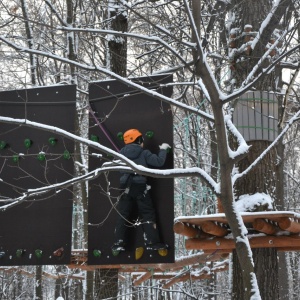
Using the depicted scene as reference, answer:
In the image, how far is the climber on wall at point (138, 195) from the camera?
28.5ft

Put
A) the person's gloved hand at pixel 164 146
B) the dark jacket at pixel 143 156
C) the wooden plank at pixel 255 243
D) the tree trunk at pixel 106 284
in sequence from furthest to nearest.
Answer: the tree trunk at pixel 106 284, the person's gloved hand at pixel 164 146, the dark jacket at pixel 143 156, the wooden plank at pixel 255 243

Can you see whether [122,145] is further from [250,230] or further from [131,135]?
[250,230]

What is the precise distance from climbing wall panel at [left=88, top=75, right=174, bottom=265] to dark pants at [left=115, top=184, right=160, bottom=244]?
98mm

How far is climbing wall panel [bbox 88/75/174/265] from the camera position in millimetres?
8875

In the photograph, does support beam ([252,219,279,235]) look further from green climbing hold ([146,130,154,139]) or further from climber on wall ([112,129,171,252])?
green climbing hold ([146,130,154,139])

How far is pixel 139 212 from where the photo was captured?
9.01m

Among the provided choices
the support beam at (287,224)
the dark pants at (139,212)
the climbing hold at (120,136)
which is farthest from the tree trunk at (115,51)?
the support beam at (287,224)

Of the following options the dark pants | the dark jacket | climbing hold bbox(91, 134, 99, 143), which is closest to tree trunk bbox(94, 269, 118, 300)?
the dark pants

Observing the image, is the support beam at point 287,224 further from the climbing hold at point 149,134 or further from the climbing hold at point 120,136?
the climbing hold at point 120,136

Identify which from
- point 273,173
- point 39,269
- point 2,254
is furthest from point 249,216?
point 39,269

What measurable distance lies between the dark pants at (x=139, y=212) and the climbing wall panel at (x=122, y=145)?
10cm

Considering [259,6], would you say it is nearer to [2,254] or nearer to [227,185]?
[227,185]

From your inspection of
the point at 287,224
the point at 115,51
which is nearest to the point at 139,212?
the point at 287,224

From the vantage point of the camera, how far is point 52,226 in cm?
974
